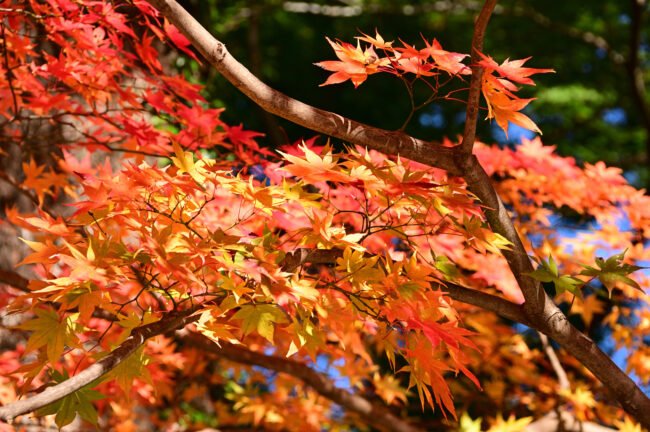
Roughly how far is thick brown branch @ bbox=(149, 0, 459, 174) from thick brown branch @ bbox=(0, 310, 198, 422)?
48 cm

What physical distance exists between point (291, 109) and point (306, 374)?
1.44 meters

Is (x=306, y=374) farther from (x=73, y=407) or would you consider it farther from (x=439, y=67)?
(x=439, y=67)

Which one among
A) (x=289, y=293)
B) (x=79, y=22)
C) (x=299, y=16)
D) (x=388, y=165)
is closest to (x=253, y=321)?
(x=289, y=293)

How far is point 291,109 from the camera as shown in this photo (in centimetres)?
119

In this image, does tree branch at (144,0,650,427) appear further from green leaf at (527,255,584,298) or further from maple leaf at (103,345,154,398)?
maple leaf at (103,345,154,398)

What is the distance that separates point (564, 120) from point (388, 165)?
727 centimetres

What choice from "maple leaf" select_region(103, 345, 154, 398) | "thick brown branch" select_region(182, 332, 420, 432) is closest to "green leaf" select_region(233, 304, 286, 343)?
"maple leaf" select_region(103, 345, 154, 398)

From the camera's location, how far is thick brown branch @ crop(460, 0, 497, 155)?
1.19 meters

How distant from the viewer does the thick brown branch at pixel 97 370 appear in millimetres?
873

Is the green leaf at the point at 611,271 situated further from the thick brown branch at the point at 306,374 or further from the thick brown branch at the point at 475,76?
the thick brown branch at the point at 306,374

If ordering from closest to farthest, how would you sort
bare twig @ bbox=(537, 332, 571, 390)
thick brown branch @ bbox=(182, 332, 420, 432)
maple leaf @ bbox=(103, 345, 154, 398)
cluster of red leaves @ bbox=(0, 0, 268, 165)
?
maple leaf @ bbox=(103, 345, 154, 398)
cluster of red leaves @ bbox=(0, 0, 268, 165)
thick brown branch @ bbox=(182, 332, 420, 432)
bare twig @ bbox=(537, 332, 571, 390)

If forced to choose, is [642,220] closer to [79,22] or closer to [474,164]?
[474,164]

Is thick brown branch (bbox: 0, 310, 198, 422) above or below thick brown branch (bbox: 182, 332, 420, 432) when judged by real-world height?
above

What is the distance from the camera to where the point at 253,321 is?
110 centimetres
